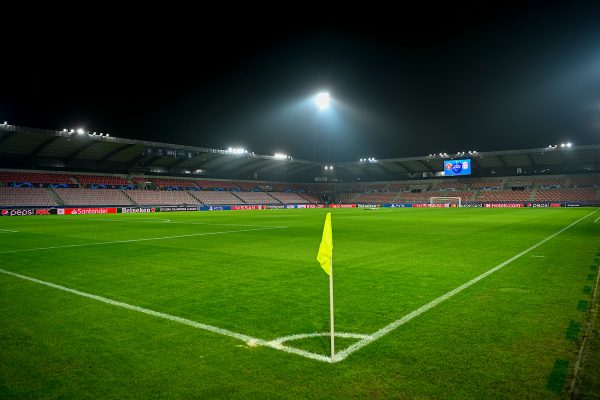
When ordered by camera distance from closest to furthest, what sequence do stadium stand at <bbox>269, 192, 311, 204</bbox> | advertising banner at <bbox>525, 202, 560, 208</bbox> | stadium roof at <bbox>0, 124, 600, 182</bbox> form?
stadium roof at <bbox>0, 124, 600, 182</bbox>, advertising banner at <bbox>525, 202, 560, 208</bbox>, stadium stand at <bbox>269, 192, 311, 204</bbox>

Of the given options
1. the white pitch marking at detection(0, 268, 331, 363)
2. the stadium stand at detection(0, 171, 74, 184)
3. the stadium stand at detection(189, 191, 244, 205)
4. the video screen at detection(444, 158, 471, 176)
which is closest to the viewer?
the white pitch marking at detection(0, 268, 331, 363)

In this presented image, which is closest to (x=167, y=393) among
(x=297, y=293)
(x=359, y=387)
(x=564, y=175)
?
(x=359, y=387)

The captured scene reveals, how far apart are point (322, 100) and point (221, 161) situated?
82.5ft

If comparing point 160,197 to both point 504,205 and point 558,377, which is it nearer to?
point 504,205

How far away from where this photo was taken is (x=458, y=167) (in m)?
70.1

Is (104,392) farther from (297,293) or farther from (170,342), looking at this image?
(297,293)

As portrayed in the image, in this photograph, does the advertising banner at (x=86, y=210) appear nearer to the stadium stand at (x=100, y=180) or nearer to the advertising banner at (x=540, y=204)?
the stadium stand at (x=100, y=180)

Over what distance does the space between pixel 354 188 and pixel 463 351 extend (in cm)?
9212

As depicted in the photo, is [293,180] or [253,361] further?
[293,180]

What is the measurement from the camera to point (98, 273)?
961 cm

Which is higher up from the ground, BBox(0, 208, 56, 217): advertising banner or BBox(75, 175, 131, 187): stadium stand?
BBox(75, 175, 131, 187): stadium stand

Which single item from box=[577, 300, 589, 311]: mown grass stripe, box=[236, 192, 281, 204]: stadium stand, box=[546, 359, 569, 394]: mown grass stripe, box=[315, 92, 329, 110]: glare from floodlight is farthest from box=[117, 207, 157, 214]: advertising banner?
box=[546, 359, 569, 394]: mown grass stripe

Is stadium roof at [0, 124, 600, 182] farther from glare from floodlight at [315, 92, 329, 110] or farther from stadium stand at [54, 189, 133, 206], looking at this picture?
glare from floodlight at [315, 92, 329, 110]

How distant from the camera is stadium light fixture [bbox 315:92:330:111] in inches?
2172
